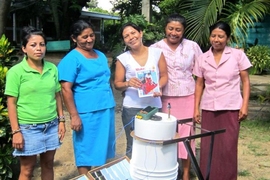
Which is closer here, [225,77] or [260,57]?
[225,77]

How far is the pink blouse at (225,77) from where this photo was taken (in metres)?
2.82

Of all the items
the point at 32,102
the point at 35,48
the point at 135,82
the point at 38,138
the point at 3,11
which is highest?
the point at 3,11

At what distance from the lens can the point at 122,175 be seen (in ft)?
8.57

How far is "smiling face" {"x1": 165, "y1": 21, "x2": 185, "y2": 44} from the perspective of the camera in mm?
2941

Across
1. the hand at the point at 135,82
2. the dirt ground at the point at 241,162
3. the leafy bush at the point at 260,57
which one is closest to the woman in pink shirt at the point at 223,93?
the hand at the point at 135,82

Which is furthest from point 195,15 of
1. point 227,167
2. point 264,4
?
point 227,167

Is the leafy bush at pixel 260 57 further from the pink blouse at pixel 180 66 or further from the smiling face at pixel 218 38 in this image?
the smiling face at pixel 218 38

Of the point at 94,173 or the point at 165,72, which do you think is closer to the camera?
the point at 94,173

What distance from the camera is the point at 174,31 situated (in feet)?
9.75

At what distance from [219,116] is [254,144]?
2.06m

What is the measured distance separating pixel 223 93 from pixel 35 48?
1526 millimetres

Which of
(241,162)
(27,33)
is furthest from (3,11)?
(241,162)

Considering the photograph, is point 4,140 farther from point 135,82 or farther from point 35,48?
point 135,82

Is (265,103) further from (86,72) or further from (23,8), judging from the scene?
(23,8)
